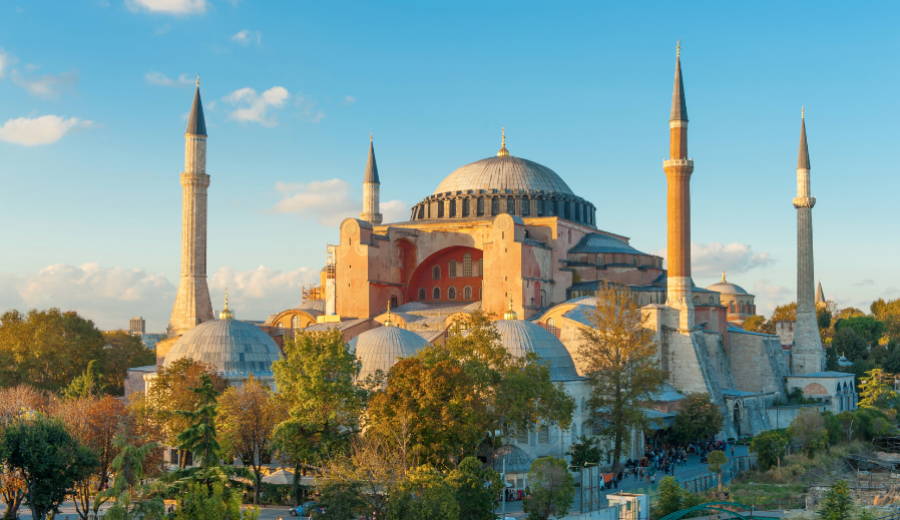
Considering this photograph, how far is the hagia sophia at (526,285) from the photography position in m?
32.1

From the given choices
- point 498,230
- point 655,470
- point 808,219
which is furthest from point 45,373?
point 808,219

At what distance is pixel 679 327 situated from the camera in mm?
33625

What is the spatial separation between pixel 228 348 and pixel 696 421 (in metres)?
15.0

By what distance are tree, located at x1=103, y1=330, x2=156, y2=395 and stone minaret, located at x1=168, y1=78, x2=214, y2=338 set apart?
4410 millimetres

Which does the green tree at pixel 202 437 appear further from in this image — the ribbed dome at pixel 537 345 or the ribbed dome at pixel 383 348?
the ribbed dome at pixel 537 345

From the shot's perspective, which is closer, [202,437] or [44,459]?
[202,437]

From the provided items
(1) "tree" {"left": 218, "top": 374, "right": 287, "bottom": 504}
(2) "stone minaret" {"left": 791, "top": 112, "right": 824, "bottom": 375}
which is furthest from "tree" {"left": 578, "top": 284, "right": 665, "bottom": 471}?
(2) "stone minaret" {"left": 791, "top": 112, "right": 824, "bottom": 375}

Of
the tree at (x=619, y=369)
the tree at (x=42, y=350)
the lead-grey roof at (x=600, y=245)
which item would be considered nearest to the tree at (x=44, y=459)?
the tree at (x=619, y=369)

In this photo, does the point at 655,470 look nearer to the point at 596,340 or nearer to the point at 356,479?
the point at 596,340

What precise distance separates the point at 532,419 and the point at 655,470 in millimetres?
6253

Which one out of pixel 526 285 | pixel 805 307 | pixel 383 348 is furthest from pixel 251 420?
pixel 805 307

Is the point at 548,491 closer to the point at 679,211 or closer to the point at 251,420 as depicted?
the point at 251,420

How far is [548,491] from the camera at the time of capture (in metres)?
18.9

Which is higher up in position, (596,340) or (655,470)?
(596,340)
